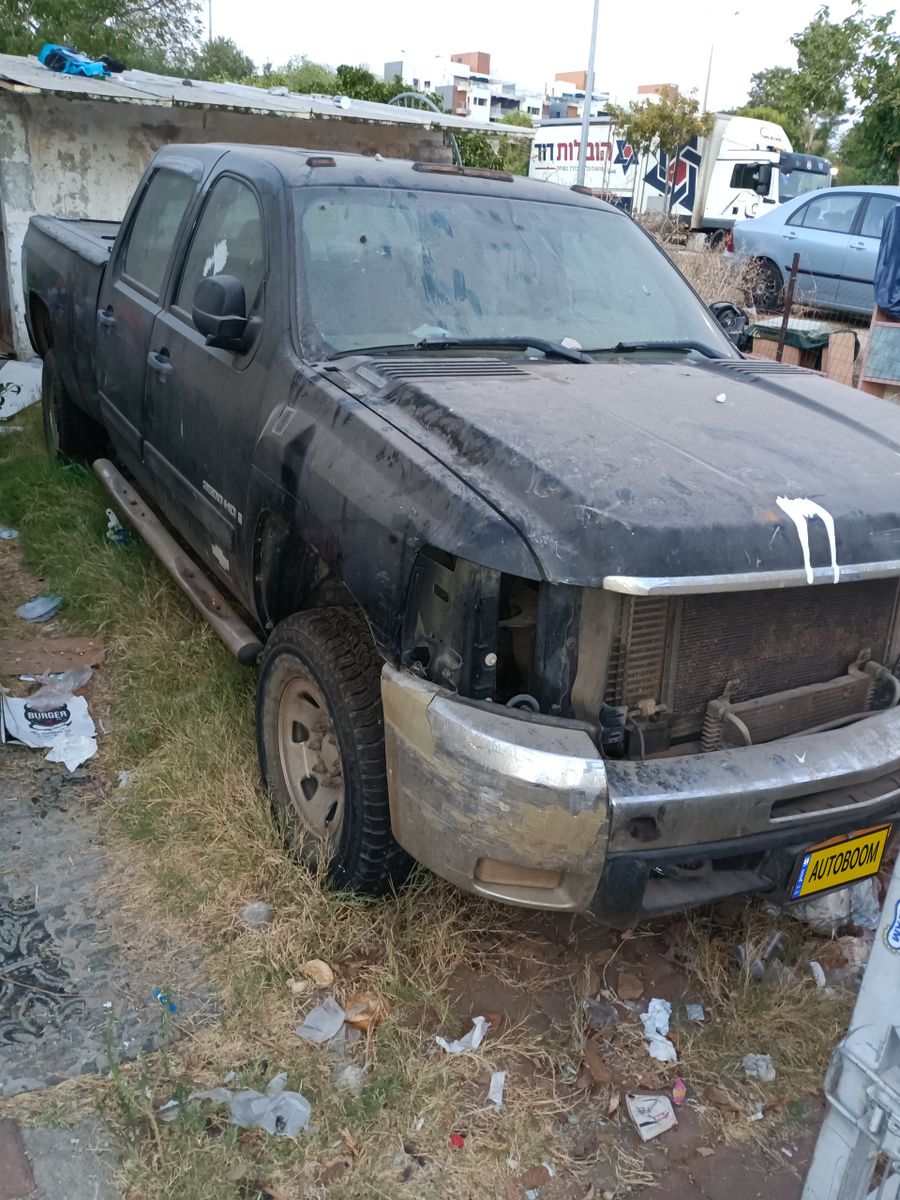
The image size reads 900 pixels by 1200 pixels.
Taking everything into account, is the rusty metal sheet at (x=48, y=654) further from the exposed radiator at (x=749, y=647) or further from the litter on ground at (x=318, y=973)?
the exposed radiator at (x=749, y=647)

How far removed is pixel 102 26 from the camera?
21.9m

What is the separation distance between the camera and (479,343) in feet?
11.1

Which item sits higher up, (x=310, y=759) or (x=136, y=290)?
(x=136, y=290)

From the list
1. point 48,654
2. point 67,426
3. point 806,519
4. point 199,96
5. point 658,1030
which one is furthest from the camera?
point 199,96

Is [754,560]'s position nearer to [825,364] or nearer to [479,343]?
[479,343]

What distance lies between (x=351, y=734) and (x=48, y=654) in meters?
2.33

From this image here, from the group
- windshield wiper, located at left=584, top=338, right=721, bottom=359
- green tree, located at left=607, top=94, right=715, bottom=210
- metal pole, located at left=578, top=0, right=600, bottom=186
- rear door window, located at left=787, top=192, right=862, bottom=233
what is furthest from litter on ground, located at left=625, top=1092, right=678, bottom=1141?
green tree, located at left=607, top=94, right=715, bottom=210

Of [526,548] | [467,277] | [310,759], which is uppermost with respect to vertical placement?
[467,277]

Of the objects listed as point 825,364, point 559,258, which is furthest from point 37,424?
point 825,364

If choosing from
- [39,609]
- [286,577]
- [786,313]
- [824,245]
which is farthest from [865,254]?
[286,577]

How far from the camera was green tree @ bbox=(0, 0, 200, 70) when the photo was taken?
20125 millimetres

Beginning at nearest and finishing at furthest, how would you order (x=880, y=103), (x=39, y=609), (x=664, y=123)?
1. (x=39, y=609)
2. (x=880, y=103)
3. (x=664, y=123)

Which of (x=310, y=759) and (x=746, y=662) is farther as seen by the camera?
(x=310, y=759)

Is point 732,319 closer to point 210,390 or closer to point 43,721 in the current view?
point 210,390
